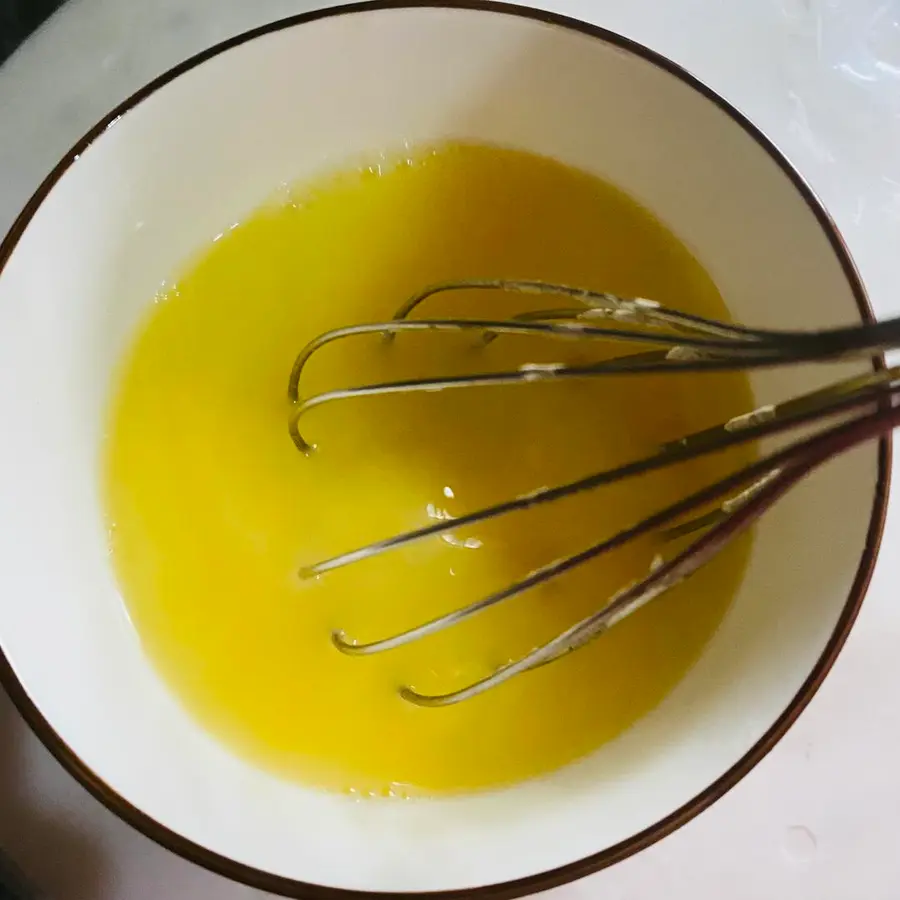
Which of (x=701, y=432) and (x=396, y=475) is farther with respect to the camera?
(x=396, y=475)

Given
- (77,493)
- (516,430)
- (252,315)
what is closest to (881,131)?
(516,430)

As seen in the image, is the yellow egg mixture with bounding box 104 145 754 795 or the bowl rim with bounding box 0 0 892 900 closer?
the bowl rim with bounding box 0 0 892 900

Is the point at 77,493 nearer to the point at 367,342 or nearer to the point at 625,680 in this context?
the point at 367,342

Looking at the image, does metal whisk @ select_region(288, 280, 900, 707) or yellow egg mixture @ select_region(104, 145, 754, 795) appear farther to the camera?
yellow egg mixture @ select_region(104, 145, 754, 795)

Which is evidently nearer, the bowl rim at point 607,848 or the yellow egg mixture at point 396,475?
the bowl rim at point 607,848

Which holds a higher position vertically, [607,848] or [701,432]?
[701,432]
